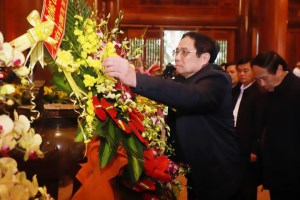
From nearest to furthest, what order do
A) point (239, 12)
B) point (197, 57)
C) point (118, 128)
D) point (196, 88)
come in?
point (118, 128), point (196, 88), point (197, 57), point (239, 12)

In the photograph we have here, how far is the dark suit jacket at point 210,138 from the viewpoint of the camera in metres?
1.70

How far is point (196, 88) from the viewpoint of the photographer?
1627 mm

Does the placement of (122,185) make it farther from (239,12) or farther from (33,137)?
(239,12)

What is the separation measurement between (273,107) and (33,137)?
6.56ft

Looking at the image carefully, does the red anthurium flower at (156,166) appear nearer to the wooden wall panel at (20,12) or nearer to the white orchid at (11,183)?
the white orchid at (11,183)

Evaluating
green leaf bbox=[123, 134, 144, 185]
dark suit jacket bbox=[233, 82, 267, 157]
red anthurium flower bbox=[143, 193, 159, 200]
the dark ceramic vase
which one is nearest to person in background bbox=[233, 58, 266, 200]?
dark suit jacket bbox=[233, 82, 267, 157]

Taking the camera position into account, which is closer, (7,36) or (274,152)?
(274,152)

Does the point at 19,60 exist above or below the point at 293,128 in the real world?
above

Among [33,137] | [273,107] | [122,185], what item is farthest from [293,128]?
[33,137]

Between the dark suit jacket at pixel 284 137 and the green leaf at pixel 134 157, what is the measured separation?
1438mm

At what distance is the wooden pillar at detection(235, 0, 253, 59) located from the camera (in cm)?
714

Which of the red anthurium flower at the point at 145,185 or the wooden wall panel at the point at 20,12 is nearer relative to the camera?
the red anthurium flower at the point at 145,185

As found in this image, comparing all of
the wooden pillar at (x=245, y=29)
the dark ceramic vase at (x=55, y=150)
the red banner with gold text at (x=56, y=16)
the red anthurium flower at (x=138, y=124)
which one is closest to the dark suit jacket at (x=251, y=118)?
the dark ceramic vase at (x=55, y=150)

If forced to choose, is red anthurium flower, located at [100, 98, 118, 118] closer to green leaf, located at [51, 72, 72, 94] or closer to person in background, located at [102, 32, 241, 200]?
green leaf, located at [51, 72, 72, 94]
